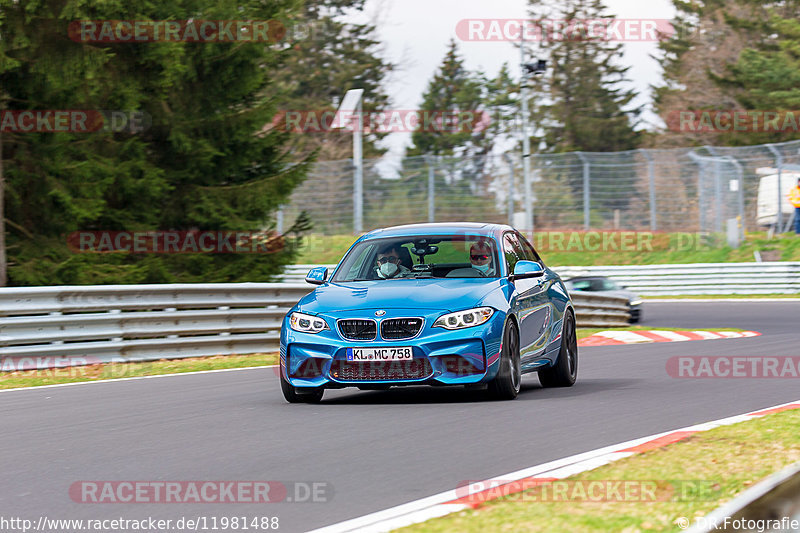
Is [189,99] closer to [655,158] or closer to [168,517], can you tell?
[168,517]

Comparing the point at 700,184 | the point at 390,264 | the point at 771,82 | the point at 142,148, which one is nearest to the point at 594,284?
the point at 700,184

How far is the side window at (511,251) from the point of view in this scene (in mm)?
11086

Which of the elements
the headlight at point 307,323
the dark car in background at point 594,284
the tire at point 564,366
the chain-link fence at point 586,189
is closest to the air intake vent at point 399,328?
the headlight at point 307,323

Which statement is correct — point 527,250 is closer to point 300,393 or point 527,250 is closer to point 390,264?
point 390,264

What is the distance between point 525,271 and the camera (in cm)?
1054

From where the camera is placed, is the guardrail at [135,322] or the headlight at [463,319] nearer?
the headlight at [463,319]

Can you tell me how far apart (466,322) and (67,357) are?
20.3ft

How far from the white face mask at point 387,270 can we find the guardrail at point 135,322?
16.1 ft

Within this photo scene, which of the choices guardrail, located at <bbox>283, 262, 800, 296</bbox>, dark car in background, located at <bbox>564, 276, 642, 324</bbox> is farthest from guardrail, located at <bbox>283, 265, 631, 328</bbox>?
guardrail, located at <bbox>283, 262, 800, 296</bbox>

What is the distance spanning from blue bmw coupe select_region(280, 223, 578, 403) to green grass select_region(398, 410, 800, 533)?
2351mm

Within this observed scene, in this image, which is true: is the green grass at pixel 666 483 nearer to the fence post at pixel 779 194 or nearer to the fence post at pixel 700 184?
the fence post at pixel 779 194

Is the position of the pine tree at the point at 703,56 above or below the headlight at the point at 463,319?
above

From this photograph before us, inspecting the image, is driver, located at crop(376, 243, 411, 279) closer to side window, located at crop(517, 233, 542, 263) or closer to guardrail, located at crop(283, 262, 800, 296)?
side window, located at crop(517, 233, 542, 263)

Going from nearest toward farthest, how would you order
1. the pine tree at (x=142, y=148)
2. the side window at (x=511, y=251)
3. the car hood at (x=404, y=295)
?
the car hood at (x=404, y=295) < the side window at (x=511, y=251) < the pine tree at (x=142, y=148)
